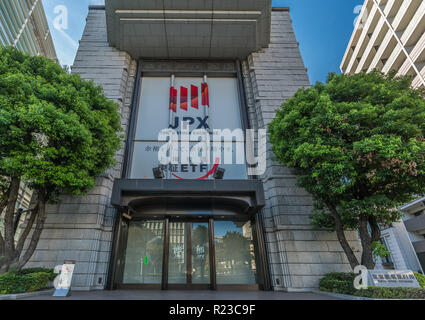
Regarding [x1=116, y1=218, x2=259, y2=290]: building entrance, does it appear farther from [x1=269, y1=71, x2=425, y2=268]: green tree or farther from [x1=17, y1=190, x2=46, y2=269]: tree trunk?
[x1=269, y1=71, x2=425, y2=268]: green tree

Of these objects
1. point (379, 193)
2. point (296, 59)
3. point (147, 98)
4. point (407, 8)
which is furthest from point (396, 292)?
point (407, 8)

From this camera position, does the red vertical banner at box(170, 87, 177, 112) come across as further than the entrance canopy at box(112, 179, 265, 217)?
Yes

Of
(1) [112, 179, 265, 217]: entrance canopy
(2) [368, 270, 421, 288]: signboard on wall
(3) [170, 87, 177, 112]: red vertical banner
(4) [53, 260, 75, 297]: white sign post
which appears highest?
(3) [170, 87, 177, 112]: red vertical banner

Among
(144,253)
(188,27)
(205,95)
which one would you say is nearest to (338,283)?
(144,253)

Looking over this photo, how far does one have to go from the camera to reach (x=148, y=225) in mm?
10250

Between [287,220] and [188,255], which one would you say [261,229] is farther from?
[188,255]

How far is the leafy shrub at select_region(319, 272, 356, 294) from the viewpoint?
21.9 feet

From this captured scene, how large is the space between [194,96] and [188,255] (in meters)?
9.43

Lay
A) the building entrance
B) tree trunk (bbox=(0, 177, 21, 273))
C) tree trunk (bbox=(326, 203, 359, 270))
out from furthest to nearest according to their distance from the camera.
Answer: the building entrance → tree trunk (bbox=(326, 203, 359, 270)) → tree trunk (bbox=(0, 177, 21, 273))

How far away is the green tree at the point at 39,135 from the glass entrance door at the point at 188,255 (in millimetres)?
4621

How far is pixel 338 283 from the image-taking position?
23.5 ft

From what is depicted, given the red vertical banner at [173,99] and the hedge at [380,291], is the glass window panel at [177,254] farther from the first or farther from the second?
the red vertical banner at [173,99]

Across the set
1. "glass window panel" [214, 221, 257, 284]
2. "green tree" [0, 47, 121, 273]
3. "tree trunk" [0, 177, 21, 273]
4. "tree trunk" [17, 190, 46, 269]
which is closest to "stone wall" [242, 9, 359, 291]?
"glass window panel" [214, 221, 257, 284]

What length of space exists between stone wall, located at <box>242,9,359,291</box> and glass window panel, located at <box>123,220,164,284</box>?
5183 millimetres
